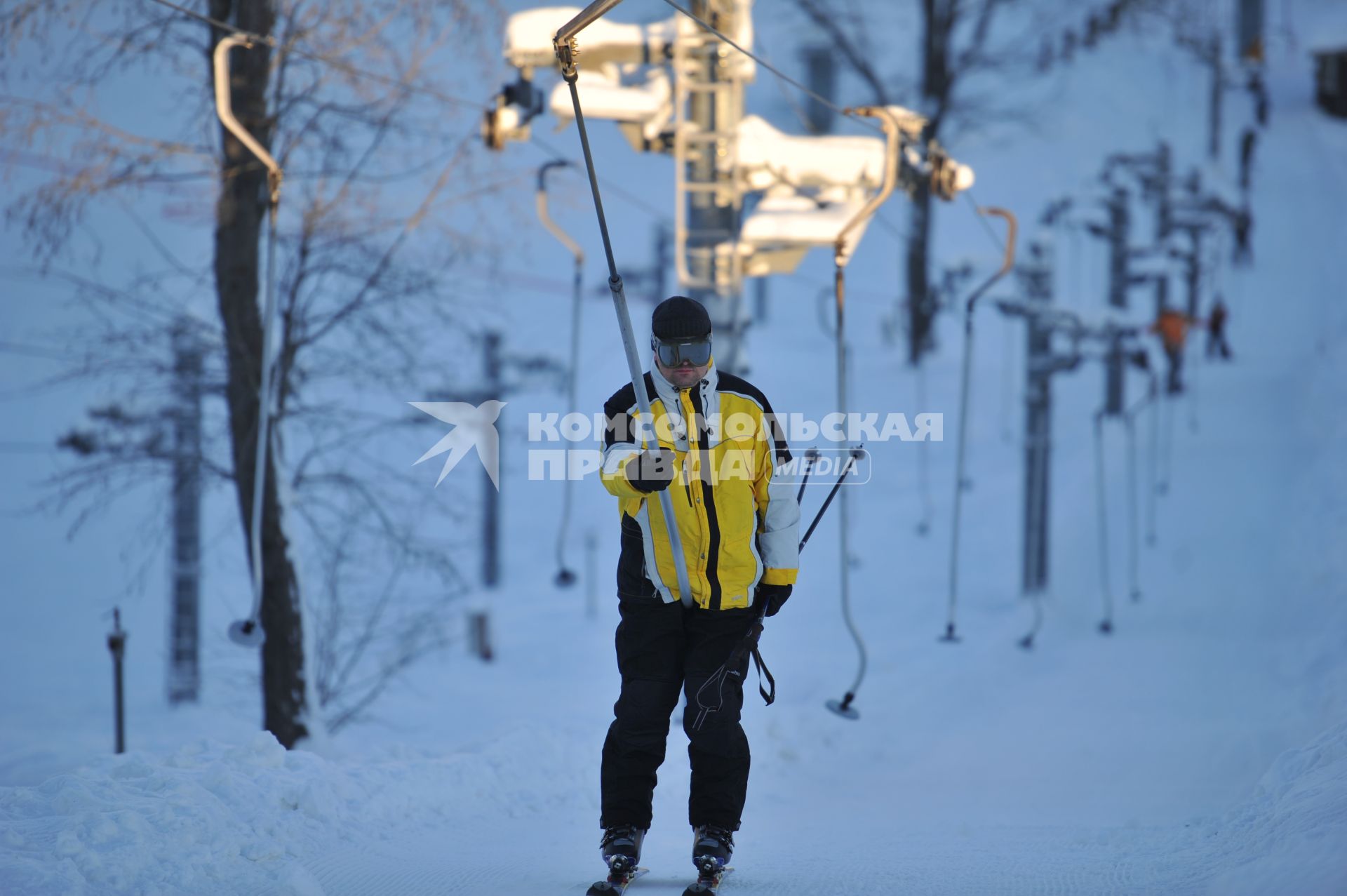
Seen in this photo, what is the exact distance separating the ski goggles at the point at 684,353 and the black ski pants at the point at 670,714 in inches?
28.9

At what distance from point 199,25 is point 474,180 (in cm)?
182

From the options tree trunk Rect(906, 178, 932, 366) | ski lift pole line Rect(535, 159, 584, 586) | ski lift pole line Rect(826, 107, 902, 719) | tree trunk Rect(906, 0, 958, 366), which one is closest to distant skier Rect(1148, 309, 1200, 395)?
tree trunk Rect(906, 178, 932, 366)

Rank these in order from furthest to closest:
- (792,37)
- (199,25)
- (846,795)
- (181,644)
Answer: (792,37)
(181,644)
(199,25)
(846,795)

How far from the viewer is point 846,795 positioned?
692 cm

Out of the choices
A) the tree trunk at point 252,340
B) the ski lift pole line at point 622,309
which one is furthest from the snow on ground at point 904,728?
the ski lift pole line at point 622,309

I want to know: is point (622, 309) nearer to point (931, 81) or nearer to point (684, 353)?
point (684, 353)

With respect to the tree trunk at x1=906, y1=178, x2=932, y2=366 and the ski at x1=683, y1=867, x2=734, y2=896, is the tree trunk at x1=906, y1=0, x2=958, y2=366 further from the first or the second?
the ski at x1=683, y1=867, x2=734, y2=896

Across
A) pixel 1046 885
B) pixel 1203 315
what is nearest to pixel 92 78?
pixel 1046 885

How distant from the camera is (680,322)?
3.80 metres

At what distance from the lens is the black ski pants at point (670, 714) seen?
152 inches

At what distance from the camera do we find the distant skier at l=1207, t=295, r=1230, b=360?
21.0m

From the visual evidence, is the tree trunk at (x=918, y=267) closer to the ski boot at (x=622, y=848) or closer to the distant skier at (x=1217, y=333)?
the distant skier at (x=1217, y=333)

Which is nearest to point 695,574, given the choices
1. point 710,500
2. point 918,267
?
point 710,500

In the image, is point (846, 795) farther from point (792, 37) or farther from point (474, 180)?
point (792, 37)
